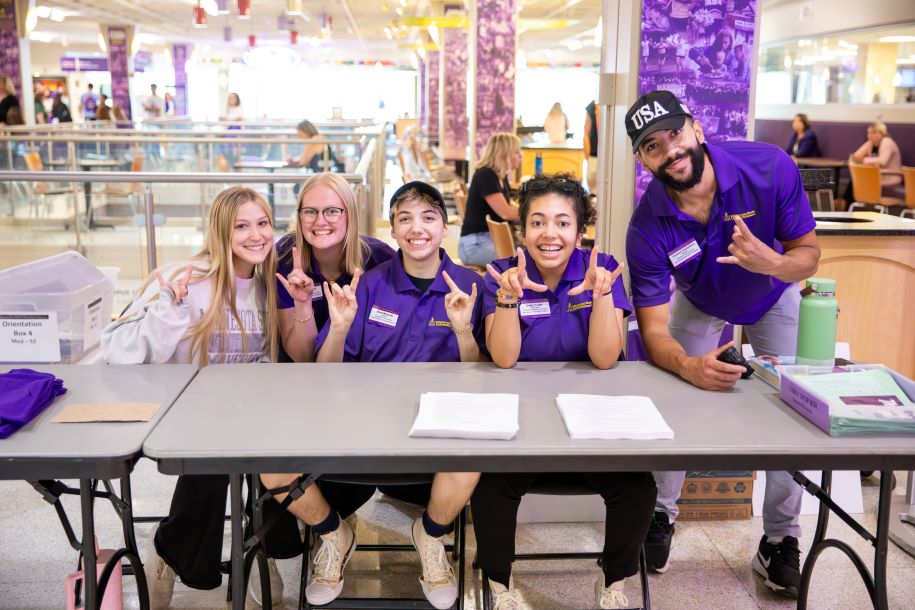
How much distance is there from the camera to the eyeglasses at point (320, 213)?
2.71 m

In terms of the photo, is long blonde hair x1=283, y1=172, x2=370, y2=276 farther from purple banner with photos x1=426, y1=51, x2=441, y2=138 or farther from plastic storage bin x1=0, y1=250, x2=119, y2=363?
purple banner with photos x1=426, y1=51, x2=441, y2=138

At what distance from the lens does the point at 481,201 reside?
6.08m

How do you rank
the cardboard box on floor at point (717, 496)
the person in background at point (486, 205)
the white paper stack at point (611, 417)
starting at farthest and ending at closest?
the person in background at point (486, 205)
the cardboard box on floor at point (717, 496)
the white paper stack at point (611, 417)

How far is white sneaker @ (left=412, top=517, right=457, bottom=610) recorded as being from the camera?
7.45 feet

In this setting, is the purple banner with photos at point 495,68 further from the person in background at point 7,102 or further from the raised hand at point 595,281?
the raised hand at point 595,281

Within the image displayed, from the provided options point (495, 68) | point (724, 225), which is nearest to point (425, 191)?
point (724, 225)

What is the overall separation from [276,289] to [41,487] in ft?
3.02

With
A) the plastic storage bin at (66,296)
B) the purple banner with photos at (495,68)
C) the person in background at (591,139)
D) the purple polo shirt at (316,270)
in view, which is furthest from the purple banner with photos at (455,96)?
the plastic storage bin at (66,296)

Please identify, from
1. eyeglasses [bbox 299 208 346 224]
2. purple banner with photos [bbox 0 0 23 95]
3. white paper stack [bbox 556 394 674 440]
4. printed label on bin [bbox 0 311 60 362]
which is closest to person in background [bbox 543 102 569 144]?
purple banner with photos [bbox 0 0 23 95]

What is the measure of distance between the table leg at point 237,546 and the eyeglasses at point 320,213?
99cm

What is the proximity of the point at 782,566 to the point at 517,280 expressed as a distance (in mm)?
1188

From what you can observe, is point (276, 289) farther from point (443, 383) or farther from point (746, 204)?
point (746, 204)

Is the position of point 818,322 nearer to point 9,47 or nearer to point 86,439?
point 86,439

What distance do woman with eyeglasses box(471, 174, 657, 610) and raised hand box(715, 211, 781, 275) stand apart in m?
0.31
